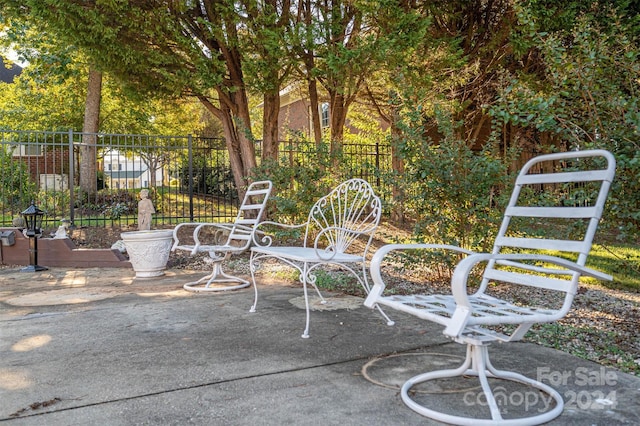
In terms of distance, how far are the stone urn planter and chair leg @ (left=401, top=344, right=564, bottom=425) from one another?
4.39 m

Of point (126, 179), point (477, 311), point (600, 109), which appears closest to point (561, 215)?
point (477, 311)

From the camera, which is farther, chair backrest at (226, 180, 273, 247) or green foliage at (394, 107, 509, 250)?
chair backrest at (226, 180, 273, 247)

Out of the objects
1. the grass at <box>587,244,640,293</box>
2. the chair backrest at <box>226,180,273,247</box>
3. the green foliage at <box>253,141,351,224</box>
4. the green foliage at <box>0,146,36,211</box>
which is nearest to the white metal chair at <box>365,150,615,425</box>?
the grass at <box>587,244,640,293</box>

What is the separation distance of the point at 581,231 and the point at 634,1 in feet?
20.2

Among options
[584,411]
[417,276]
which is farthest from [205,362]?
[417,276]

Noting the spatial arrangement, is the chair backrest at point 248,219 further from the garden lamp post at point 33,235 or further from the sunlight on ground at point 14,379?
the garden lamp post at point 33,235

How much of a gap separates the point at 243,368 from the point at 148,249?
3.79m

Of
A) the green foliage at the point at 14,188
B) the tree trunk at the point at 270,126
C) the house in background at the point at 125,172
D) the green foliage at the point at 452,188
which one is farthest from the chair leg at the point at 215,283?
the green foliage at the point at 14,188

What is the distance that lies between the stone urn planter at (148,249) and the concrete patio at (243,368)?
1706 millimetres

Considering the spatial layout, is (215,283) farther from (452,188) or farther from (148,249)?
(452,188)

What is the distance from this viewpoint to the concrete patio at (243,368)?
7.07 feet

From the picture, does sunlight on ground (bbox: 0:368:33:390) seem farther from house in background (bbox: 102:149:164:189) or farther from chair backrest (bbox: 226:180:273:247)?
house in background (bbox: 102:149:164:189)

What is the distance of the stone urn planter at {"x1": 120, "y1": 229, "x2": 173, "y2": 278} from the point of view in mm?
6055

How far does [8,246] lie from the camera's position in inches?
291
